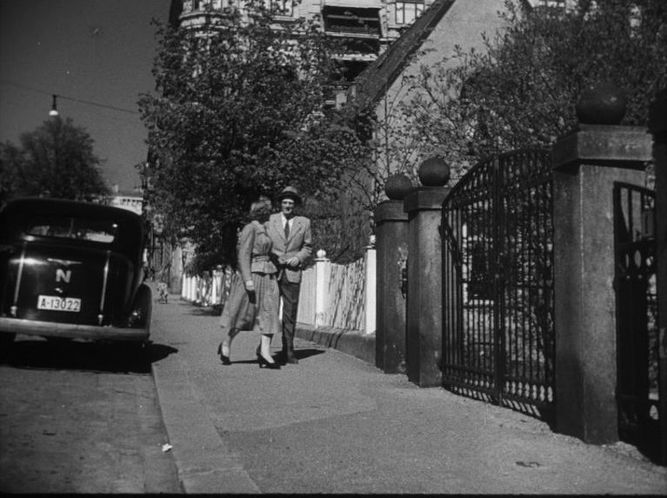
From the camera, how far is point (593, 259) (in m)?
5.22

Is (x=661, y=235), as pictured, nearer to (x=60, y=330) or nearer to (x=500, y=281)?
Result: (x=500, y=281)

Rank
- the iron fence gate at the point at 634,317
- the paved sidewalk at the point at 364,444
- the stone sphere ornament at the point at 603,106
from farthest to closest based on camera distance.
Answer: the stone sphere ornament at the point at 603,106 < the iron fence gate at the point at 634,317 < the paved sidewalk at the point at 364,444

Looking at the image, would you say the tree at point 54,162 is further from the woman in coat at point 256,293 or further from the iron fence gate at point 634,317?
the iron fence gate at point 634,317

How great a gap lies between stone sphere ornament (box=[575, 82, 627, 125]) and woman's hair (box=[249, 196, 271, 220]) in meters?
15.0

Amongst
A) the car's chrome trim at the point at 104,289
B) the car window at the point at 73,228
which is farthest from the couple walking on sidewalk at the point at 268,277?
the car window at the point at 73,228

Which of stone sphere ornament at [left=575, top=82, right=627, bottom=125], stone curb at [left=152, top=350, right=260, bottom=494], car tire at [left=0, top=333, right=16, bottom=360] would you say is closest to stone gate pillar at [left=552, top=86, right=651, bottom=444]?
stone sphere ornament at [left=575, top=82, right=627, bottom=125]

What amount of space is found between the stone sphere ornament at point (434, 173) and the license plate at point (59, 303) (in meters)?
4.20

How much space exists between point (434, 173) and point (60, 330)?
4.51 meters

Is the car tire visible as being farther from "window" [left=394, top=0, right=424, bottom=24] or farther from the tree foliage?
"window" [left=394, top=0, right=424, bottom=24]

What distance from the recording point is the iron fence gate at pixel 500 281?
6043mm

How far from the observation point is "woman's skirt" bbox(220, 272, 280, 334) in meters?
9.32

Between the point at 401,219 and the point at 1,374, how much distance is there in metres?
4.76

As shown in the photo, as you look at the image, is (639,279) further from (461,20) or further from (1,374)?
(461,20)

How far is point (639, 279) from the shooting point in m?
5.07
